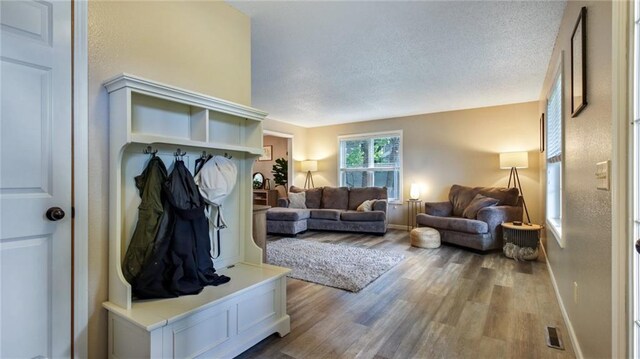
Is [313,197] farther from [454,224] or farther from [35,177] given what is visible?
[35,177]

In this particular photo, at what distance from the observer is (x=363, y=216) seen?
5.57 m

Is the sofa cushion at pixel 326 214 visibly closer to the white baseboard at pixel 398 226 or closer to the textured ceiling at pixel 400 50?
the white baseboard at pixel 398 226

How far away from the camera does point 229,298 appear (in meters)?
1.73

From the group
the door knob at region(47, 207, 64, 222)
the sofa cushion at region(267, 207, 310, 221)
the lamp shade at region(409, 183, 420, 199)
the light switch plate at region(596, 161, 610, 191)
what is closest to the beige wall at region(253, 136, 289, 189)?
the sofa cushion at region(267, 207, 310, 221)

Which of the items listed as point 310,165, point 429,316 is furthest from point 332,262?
point 310,165

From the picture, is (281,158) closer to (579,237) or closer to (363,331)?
(363,331)

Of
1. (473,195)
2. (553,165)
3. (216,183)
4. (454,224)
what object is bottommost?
(454,224)

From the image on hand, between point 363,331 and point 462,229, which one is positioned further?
point 462,229

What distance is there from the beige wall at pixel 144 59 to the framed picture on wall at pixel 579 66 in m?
2.11

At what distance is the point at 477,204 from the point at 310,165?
145 inches

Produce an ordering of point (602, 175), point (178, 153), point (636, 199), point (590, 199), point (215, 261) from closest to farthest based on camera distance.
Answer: point (636, 199) < point (602, 175) < point (590, 199) < point (178, 153) < point (215, 261)

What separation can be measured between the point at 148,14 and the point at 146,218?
1171mm

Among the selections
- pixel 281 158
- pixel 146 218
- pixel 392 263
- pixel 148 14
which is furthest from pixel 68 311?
pixel 281 158

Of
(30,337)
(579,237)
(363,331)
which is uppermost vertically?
(579,237)
